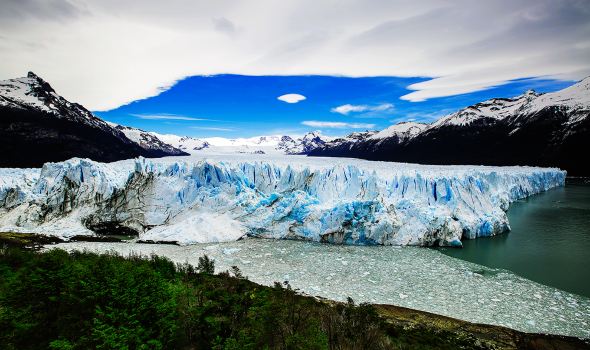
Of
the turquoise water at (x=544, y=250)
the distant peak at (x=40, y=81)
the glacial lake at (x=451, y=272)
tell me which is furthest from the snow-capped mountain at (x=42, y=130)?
the turquoise water at (x=544, y=250)

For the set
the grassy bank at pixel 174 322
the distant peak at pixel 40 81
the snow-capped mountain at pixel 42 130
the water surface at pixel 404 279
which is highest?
the distant peak at pixel 40 81

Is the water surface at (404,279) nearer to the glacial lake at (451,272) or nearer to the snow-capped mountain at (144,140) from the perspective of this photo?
the glacial lake at (451,272)

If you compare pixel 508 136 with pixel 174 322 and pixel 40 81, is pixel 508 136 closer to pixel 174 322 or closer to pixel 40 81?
pixel 174 322

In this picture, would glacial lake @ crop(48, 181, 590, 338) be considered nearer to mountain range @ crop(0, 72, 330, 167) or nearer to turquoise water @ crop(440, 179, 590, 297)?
turquoise water @ crop(440, 179, 590, 297)

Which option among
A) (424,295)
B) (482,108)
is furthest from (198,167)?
(482,108)

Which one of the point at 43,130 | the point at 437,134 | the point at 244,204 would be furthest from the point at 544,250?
the point at 437,134

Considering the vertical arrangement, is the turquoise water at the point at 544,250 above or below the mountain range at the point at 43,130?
below
